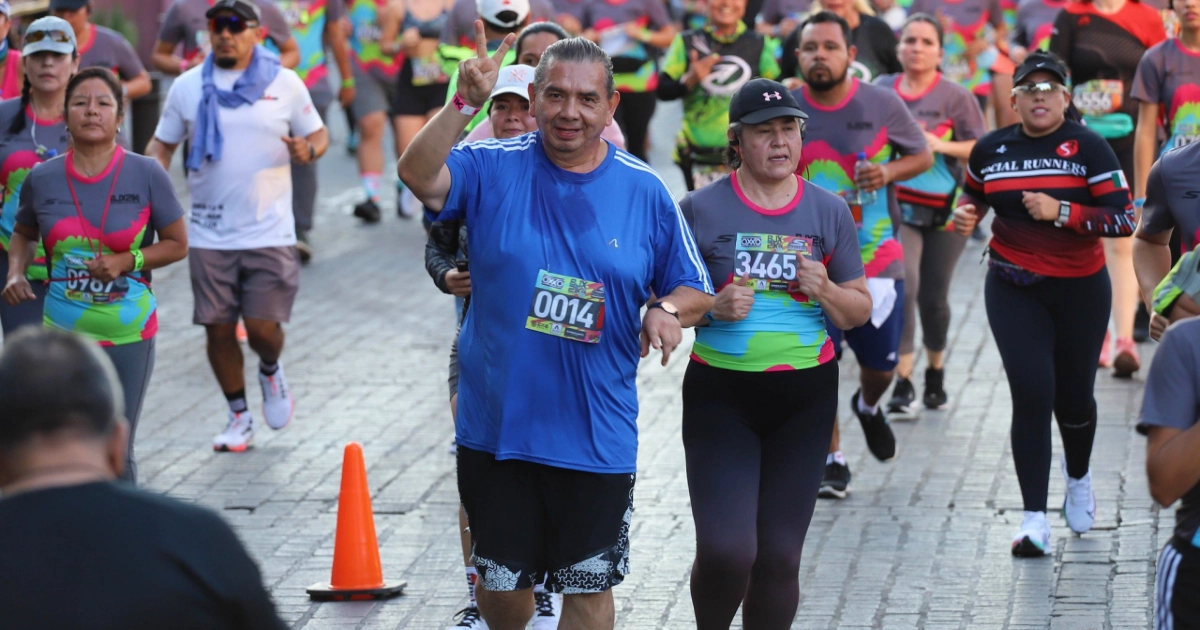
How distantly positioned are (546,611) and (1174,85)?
4872mm

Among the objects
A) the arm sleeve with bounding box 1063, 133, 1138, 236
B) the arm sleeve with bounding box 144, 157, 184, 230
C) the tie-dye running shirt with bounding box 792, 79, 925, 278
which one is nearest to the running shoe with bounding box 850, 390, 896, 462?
the tie-dye running shirt with bounding box 792, 79, 925, 278

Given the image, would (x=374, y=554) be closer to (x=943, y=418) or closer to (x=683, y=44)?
(x=943, y=418)

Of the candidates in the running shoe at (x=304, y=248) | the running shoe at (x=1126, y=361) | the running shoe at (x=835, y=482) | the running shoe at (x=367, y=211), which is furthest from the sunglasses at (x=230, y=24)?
the running shoe at (x=367, y=211)

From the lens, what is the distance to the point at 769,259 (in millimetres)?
5660

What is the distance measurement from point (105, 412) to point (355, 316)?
9.62m

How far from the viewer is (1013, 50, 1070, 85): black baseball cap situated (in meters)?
7.11

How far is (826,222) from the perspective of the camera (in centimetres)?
573

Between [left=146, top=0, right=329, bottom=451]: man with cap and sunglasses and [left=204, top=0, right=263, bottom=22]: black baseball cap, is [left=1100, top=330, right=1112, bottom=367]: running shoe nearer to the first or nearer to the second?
[left=146, top=0, right=329, bottom=451]: man with cap and sunglasses

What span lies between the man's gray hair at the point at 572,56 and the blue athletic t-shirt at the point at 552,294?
20cm

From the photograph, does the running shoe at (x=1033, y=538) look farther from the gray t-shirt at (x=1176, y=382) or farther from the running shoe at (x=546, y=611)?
the gray t-shirt at (x=1176, y=382)

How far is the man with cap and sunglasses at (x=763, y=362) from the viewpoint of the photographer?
546cm

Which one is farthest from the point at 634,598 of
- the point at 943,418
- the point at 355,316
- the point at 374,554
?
the point at 355,316

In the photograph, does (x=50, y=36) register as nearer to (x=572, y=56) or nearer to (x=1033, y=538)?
(x=572, y=56)

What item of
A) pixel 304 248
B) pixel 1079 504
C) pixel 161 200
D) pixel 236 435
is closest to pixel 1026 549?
pixel 1079 504
